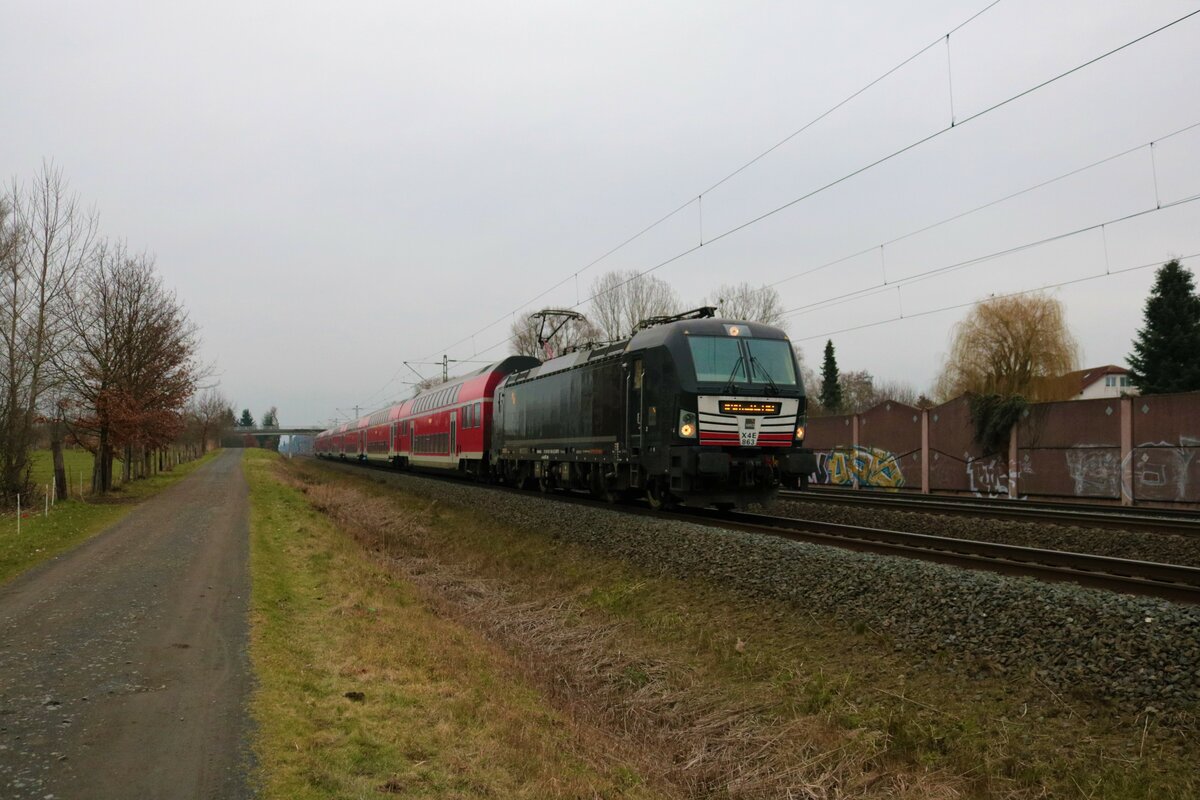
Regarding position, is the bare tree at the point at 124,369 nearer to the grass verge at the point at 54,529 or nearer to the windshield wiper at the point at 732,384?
the grass verge at the point at 54,529

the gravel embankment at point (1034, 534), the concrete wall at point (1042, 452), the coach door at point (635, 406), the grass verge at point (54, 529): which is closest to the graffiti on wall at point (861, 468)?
the concrete wall at point (1042, 452)

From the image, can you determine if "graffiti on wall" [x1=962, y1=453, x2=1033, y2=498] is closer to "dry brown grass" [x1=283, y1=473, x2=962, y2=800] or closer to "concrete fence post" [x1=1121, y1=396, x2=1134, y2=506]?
"concrete fence post" [x1=1121, y1=396, x2=1134, y2=506]

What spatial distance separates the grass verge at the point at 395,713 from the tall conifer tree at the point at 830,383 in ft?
241

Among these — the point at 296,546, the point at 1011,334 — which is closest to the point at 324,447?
the point at 1011,334

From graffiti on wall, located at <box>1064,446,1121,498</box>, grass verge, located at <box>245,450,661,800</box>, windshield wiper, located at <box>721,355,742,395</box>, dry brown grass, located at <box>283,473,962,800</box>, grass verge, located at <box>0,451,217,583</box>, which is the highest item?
windshield wiper, located at <box>721,355,742,395</box>

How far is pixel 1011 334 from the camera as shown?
4112 cm

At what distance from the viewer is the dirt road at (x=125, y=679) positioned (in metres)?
4.61

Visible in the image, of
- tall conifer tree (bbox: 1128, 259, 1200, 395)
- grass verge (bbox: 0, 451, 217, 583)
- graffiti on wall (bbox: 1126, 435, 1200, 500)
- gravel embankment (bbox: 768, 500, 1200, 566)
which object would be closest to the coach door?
gravel embankment (bbox: 768, 500, 1200, 566)

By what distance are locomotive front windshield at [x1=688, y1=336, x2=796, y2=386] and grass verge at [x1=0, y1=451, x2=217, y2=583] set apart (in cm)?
1075

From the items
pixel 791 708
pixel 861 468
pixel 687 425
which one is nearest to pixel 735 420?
pixel 687 425

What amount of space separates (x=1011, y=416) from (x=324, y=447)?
2900 inches

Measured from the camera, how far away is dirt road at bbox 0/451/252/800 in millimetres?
4605

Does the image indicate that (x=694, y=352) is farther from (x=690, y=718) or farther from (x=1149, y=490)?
(x=1149, y=490)

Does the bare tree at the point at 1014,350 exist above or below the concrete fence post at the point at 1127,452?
above
